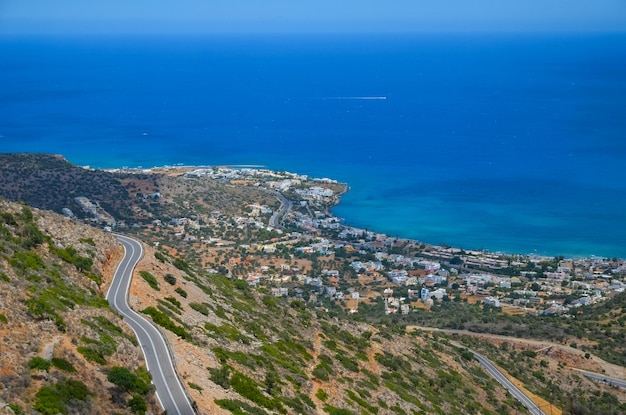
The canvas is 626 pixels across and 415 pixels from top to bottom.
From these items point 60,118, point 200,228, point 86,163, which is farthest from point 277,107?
point 200,228

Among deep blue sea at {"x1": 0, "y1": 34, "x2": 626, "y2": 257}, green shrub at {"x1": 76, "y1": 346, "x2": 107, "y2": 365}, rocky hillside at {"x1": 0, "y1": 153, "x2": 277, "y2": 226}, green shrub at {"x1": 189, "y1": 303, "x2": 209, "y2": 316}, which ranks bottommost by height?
green shrub at {"x1": 76, "y1": 346, "x2": 107, "y2": 365}

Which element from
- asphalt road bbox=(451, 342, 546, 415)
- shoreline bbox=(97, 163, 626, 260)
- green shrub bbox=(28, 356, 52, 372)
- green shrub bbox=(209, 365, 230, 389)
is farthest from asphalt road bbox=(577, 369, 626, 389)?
shoreline bbox=(97, 163, 626, 260)

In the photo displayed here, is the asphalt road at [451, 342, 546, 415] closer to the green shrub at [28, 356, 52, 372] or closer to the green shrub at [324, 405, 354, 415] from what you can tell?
the green shrub at [324, 405, 354, 415]

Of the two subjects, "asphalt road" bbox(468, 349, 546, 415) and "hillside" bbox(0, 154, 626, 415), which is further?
"asphalt road" bbox(468, 349, 546, 415)

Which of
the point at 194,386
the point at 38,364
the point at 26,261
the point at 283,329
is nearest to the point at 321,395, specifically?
the point at 194,386

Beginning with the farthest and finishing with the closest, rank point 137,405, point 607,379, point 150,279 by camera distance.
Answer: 1. point 607,379
2. point 150,279
3. point 137,405

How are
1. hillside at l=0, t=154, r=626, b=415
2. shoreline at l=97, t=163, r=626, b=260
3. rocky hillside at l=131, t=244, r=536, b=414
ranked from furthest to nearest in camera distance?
shoreline at l=97, t=163, r=626, b=260
rocky hillside at l=131, t=244, r=536, b=414
hillside at l=0, t=154, r=626, b=415

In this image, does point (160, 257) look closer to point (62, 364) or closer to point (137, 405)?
point (62, 364)

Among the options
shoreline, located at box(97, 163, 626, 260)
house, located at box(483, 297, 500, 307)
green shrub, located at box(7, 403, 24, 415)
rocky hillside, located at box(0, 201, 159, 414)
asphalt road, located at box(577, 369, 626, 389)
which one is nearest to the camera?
green shrub, located at box(7, 403, 24, 415)
